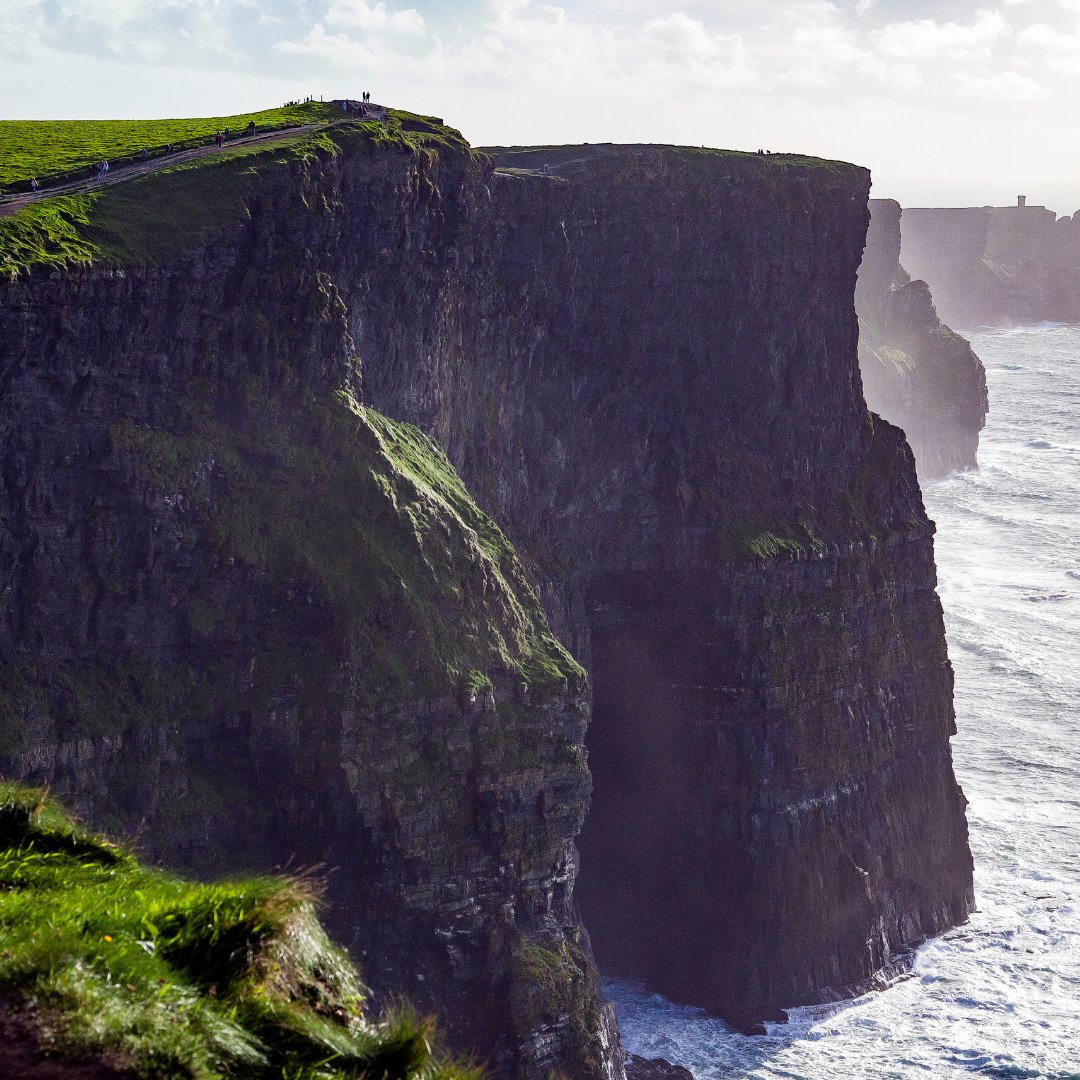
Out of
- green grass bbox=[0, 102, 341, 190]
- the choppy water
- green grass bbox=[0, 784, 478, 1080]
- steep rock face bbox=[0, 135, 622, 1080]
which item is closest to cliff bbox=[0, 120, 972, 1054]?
steep rock face bbox=[0, 135, 622, 1080]

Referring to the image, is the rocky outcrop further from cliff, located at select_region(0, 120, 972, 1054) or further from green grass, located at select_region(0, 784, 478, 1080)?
green grass, located at select_region(0, 784, 478, 1080)

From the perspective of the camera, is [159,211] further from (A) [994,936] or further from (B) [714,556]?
(A) [994,936]

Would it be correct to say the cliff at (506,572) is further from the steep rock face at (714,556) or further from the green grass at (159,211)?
the green grass at (159,211)

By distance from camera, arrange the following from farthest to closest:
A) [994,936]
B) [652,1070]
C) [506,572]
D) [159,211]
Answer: [994,936], [652,1070], [506,572], [159,211]

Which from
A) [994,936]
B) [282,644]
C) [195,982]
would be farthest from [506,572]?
[195,982]

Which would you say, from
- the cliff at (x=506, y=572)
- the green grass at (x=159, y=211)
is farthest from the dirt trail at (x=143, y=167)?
the cliff at (x=506, y=572)
